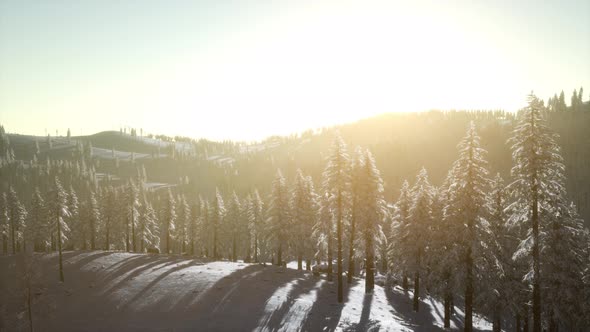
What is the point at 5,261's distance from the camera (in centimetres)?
5591

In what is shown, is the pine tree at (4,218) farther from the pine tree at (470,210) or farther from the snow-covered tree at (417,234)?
the pine tree at (470,210)

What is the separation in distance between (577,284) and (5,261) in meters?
79.5

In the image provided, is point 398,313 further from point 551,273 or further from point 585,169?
point 585,169

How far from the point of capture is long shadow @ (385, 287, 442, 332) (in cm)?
2850

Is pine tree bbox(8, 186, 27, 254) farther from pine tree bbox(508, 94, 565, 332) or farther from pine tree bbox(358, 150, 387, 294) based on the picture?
pine tree bbox(508, 94, 565, 332)

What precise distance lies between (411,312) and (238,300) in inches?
679

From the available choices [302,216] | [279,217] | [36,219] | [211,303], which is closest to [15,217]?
[36,219]

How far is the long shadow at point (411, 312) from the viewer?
28.5 m

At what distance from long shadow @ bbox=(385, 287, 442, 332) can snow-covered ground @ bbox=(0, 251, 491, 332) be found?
5.7 inches

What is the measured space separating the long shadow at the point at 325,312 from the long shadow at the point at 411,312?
5.13m

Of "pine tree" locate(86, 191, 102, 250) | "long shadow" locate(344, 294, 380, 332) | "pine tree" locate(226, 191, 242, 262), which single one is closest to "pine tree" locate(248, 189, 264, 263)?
"pine tree" locate(226, 191, 242, 262)

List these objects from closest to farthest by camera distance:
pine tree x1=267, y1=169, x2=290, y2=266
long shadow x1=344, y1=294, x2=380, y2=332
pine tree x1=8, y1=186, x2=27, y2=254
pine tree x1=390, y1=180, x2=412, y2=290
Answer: long shadow x1=344, y1=294, x2=380, y2=332 < pine tree x1=390, y1=180, x2=412, y2=290 < pine tree x1=267, y1=169, x2=290, y2=266 < pine tree x1=8, y1=186, x2=27, y2=254

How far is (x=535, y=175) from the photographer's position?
20594 millimetres

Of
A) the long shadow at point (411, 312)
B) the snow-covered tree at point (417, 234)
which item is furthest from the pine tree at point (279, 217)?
the snow-covered tree at point (417, 234)
